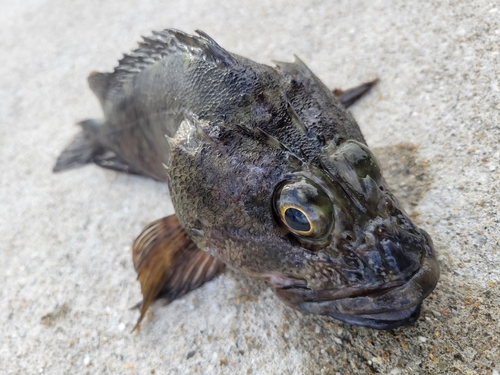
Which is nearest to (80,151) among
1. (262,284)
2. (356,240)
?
(262,284)

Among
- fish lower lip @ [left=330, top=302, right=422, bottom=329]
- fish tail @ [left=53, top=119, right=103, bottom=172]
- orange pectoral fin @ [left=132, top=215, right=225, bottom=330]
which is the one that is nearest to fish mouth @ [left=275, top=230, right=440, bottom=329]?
fish lower lip @ [left=330, top=302, right=422, bottom=329]

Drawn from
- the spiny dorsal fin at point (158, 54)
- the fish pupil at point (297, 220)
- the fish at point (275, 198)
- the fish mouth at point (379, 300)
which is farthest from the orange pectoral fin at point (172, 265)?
the spiny dorsal fin at point (158, 54)

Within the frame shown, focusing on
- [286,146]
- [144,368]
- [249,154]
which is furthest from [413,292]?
[144,368]

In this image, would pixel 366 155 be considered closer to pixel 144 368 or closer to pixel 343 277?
pixel 343 277

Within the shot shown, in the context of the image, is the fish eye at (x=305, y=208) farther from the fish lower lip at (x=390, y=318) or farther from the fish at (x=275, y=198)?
the fish lower lip at (x=390, y=318)

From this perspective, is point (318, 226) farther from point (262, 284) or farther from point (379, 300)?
point (262, 284)

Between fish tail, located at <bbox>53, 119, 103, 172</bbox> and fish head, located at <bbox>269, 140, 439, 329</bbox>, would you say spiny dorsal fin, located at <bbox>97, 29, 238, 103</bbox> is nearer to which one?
fish tail, located at <bbox>53, 119, 103, 172</bbox>

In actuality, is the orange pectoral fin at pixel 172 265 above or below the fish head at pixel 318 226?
below

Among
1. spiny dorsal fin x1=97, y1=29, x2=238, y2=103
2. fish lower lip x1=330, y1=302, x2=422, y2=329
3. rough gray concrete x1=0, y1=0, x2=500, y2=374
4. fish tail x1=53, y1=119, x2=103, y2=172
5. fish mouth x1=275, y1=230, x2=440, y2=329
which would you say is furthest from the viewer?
fish tail x1=53, y1=119, x2=103, y2=172
